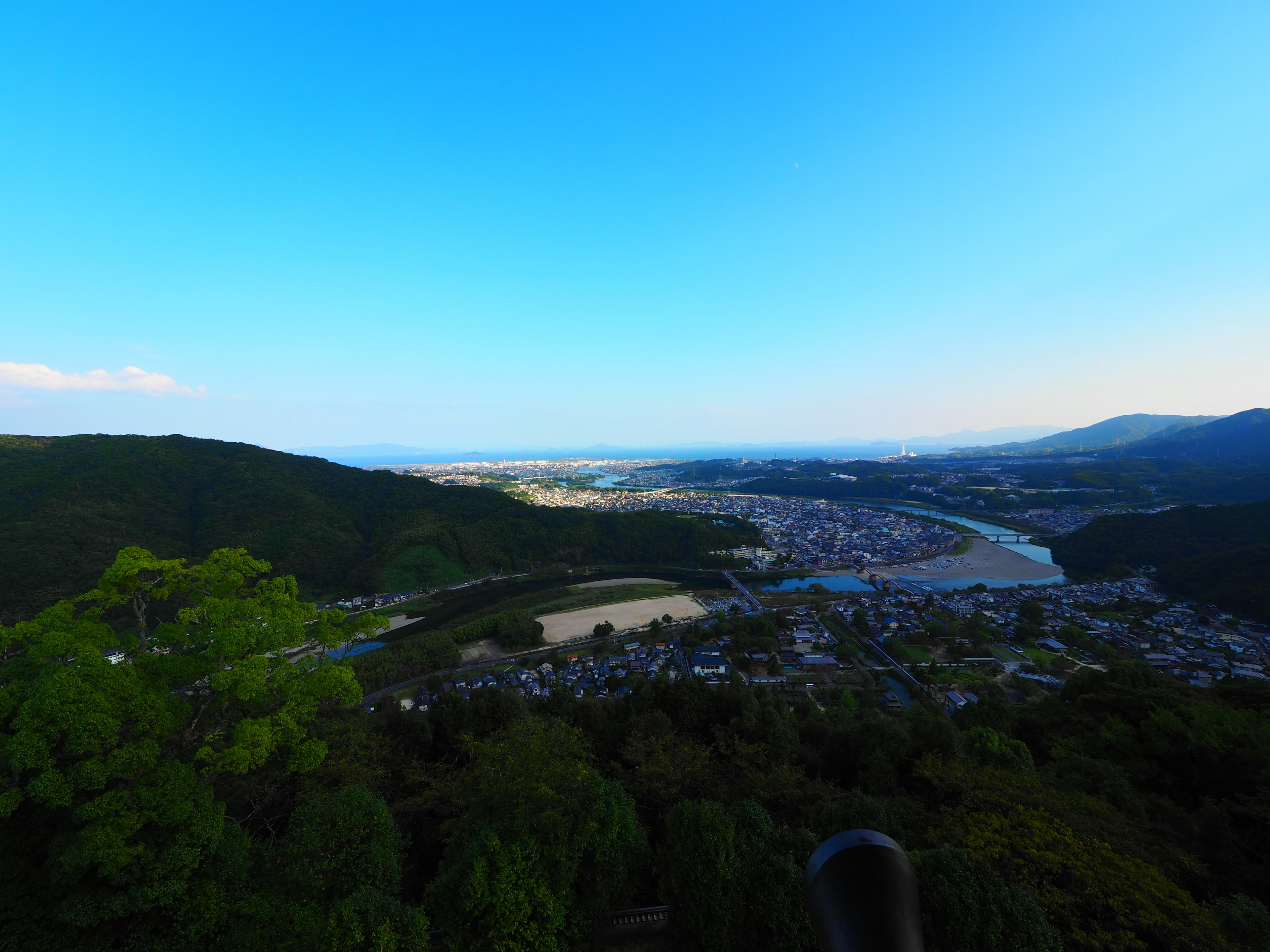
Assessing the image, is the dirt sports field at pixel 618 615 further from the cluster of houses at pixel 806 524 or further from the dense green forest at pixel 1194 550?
the dense green forest at pixel 1194 550

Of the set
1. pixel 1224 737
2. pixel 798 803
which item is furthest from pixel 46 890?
pixel 1224 737

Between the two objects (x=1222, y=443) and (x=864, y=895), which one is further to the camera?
(x=1222, y=443)

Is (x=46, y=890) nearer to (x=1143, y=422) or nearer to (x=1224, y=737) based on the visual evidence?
(x=1224, y=737)

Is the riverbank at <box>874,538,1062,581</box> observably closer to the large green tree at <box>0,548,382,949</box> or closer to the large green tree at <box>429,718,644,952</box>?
the large green tree at <box>429,718,644,952</box>

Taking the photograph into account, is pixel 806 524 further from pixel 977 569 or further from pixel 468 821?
pixel 468 821

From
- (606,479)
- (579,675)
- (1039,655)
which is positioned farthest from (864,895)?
(606,479)

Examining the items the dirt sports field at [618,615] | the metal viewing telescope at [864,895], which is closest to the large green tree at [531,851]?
the metal viewing telescope at [864,895]
